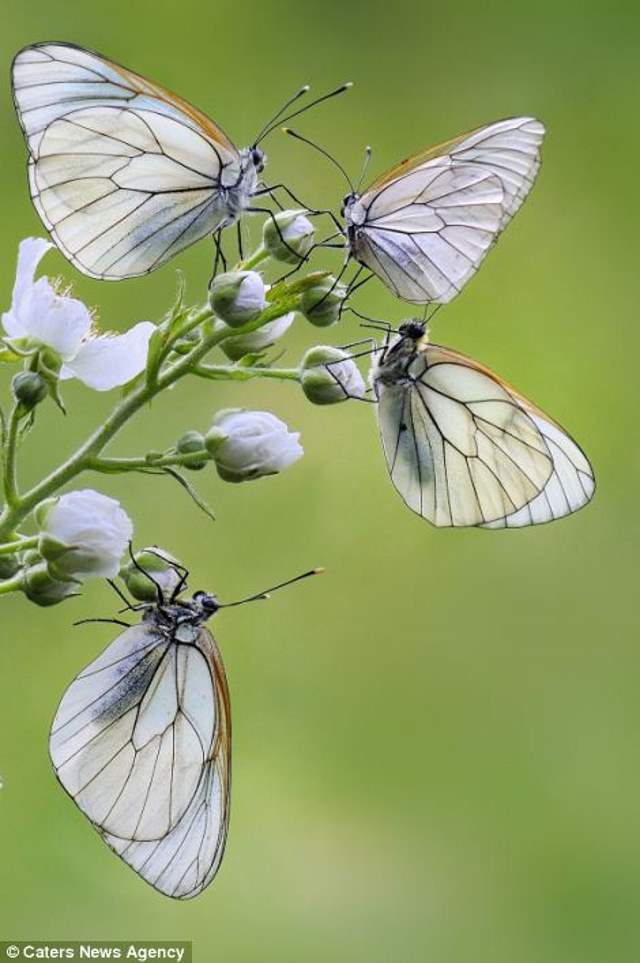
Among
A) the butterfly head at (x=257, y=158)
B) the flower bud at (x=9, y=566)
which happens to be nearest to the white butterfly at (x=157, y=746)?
the flower bud at (x=9, y=566)

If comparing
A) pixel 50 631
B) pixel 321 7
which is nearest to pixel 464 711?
pixel 50 631

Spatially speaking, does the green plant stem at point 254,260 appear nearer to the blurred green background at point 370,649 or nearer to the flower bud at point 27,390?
the flower bud at point 27,390

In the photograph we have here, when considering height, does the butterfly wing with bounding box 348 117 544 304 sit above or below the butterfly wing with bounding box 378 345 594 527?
above

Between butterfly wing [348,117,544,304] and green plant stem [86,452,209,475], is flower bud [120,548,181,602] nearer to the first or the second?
green plant stem [86,452,209,475]

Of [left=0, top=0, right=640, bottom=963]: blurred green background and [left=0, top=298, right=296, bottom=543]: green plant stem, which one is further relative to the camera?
[left=0, top=0, right=640, bottom=963]: blurred green background

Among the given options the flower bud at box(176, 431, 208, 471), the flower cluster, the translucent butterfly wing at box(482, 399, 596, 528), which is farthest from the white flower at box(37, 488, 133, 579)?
the translucent butterfly wing at box(482, 399, 596, 528)

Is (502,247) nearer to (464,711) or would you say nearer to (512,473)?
(464,711)

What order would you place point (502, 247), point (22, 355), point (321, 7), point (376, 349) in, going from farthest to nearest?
point (321, 7) → point (502, 247) → point (376, 349) → point (22, 355)
